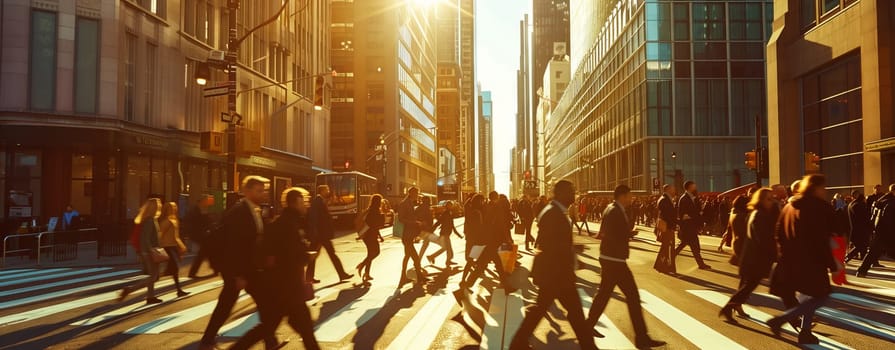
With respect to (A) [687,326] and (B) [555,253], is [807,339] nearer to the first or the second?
(A) [687,326]

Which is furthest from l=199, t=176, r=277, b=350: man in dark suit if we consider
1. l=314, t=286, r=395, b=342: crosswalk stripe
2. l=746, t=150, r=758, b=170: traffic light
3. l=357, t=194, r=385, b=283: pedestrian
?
l=746, t=150, r=758, b=170: traffic light

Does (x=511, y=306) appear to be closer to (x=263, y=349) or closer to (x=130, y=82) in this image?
(x=263, y=349)

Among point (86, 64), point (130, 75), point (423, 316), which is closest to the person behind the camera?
point (423, 316)

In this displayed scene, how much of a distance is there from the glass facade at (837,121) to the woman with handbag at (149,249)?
83.1ft

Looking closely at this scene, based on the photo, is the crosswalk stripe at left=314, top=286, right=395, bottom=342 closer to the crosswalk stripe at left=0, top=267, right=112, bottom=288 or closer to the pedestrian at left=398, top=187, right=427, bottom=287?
the pedestrian at left=398, top=187, right=427, bottom=287

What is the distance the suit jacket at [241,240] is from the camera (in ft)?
18.6

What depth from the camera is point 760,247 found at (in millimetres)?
8234

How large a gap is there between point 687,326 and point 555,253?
2856mm

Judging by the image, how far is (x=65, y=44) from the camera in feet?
84.5

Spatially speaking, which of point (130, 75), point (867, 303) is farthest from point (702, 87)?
point (867, 303)

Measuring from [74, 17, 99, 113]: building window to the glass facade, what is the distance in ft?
97.9

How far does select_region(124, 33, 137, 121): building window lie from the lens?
28156 mm

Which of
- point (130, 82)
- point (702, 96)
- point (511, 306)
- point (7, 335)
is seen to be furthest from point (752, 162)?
point (702, 96)

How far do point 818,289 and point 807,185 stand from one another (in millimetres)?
1103
